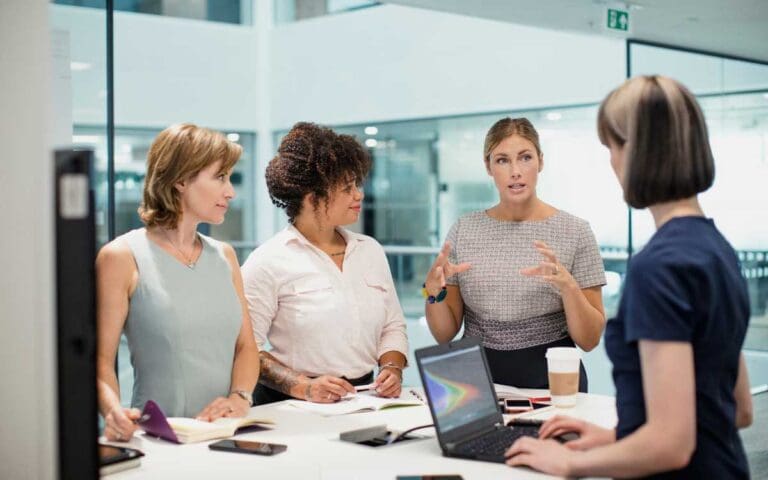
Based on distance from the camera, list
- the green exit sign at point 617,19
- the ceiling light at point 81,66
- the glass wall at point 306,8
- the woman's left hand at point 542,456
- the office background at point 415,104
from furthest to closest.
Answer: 1. the glass wall at point 306,8
2. the office background at point 415,104
3. the green exit sign at point 617,19
4. the ceiling light at point 81,66
5. the woman's left hand at point 542,456

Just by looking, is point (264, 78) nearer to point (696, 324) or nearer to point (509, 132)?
point (509, 132)

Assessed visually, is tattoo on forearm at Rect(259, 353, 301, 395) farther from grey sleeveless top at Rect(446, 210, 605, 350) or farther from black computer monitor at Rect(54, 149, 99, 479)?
black computer monitor at Rect(54, 149, 99, 479)

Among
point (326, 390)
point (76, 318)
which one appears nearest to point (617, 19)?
point (326, 390)

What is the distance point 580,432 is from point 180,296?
1.14 meters

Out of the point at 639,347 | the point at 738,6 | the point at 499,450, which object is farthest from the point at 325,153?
the point at 738,6

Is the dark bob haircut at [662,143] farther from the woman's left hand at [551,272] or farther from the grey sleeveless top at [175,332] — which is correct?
the grey sleeveless top at [175,332]

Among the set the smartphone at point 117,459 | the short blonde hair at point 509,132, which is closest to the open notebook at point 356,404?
the smartphone at point 117,459

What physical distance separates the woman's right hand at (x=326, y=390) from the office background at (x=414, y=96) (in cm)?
131

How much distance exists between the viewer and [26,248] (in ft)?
5.36

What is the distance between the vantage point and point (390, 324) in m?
3.06

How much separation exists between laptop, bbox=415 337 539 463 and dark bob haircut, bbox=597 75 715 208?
2.33 ft

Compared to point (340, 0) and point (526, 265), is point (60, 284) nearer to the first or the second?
point (526, 265)

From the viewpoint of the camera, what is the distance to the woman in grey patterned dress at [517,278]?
2.98m

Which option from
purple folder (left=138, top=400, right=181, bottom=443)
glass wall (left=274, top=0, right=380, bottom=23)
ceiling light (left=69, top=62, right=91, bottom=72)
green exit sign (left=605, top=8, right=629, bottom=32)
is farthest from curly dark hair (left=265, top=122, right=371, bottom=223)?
glass wall (left=274, top=0, right=380, bottom=23)
